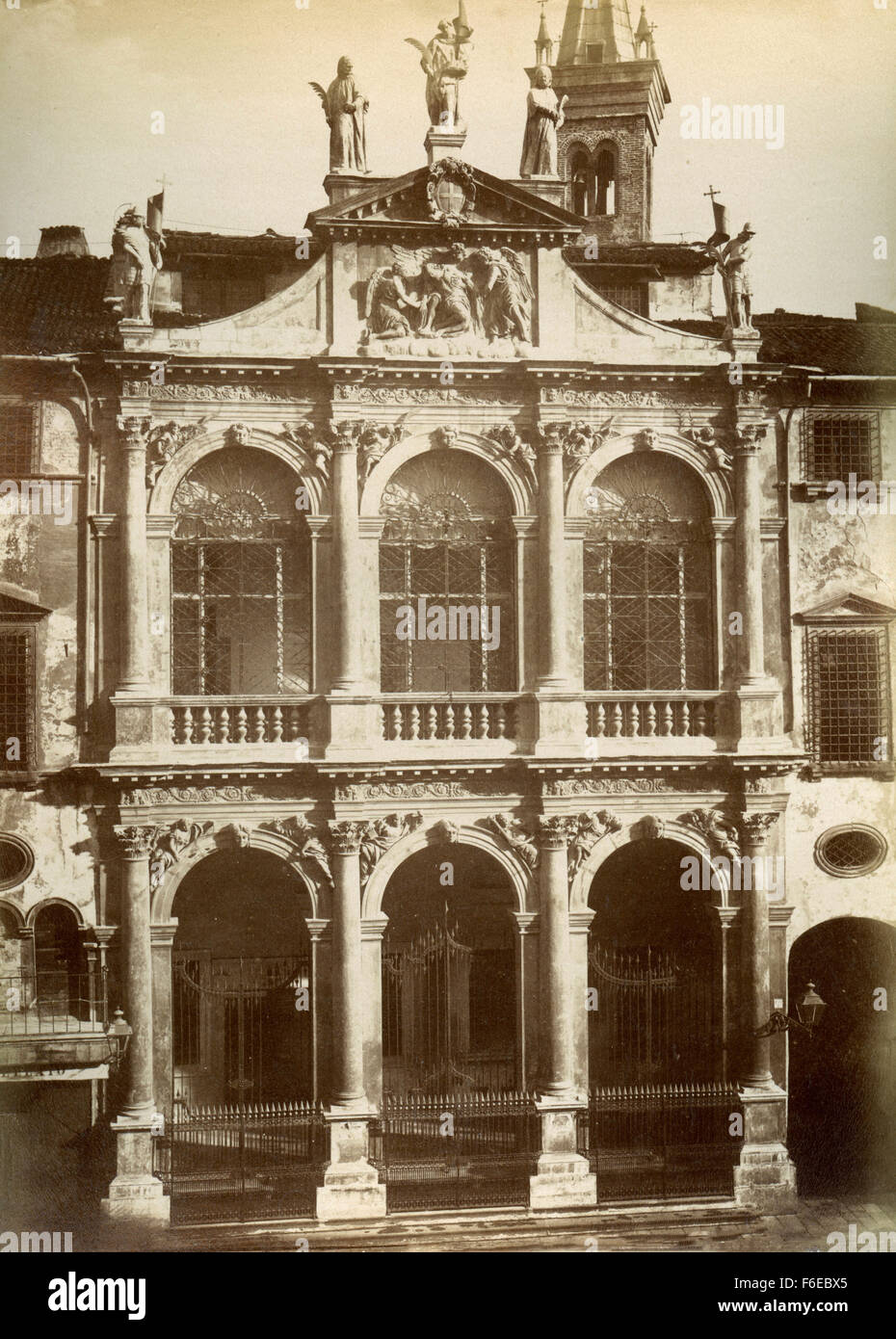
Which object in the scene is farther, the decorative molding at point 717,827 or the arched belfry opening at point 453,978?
the arched belfry opening at point 453,978

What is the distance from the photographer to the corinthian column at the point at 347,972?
1695 cm

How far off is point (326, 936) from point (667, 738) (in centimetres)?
462

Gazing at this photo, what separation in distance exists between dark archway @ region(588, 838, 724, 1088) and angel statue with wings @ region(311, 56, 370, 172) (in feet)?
28.5

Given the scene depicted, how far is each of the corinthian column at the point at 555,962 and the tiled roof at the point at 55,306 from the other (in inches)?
303

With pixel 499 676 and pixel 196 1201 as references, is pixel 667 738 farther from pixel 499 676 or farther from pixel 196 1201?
pixel 196 1201

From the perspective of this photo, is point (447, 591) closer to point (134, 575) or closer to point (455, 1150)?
point (134, 575)

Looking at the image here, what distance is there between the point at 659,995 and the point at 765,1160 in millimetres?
2201

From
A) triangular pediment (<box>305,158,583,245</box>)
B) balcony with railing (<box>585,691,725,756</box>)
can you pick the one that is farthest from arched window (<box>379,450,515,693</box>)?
triangular pediment (<box>305,158,583,245</box>)

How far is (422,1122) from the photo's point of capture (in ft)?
57.0

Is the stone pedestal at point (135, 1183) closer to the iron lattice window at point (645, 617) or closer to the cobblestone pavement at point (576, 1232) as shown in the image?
the cobblestone pavement at point (576, 1232)

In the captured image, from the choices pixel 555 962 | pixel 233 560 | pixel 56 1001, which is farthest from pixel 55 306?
pixel 555 962

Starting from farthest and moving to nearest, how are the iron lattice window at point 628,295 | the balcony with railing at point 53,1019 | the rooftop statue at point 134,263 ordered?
the iron lattice window at point 628,295 → the rooftop statue at point 134,263 → the balcony with railing at point 53,1019

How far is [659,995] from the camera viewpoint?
17.8 meters

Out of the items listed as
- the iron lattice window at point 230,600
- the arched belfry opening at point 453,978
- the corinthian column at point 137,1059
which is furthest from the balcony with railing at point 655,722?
the corinthian column at point 137,1059
